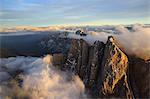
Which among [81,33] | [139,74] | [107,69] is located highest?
[81,33]

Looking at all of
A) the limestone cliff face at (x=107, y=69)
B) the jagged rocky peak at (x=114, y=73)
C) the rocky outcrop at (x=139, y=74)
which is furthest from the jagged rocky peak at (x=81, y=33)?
the rocky outcrop at (x=139, y=74)

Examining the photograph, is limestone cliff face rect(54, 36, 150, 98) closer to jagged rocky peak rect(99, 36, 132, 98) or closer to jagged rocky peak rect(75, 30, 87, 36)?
jagged rocky peak rect(99, 36, 132, 98)

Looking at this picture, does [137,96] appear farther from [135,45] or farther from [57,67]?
[57,67]

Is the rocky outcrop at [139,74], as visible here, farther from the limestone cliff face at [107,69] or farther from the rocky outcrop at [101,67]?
the rocky outcrop at [101,67]

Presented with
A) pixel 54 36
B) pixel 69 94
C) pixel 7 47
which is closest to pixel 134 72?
pixel 69 94

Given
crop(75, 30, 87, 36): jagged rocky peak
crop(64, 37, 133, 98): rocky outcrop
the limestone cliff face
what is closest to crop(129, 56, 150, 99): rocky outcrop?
the limestone cliff face

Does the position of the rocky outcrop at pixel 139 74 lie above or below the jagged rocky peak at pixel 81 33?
below

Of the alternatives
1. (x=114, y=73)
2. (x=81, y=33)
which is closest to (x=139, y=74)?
(x=114, y=73)

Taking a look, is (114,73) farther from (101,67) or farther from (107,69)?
(101,67)
